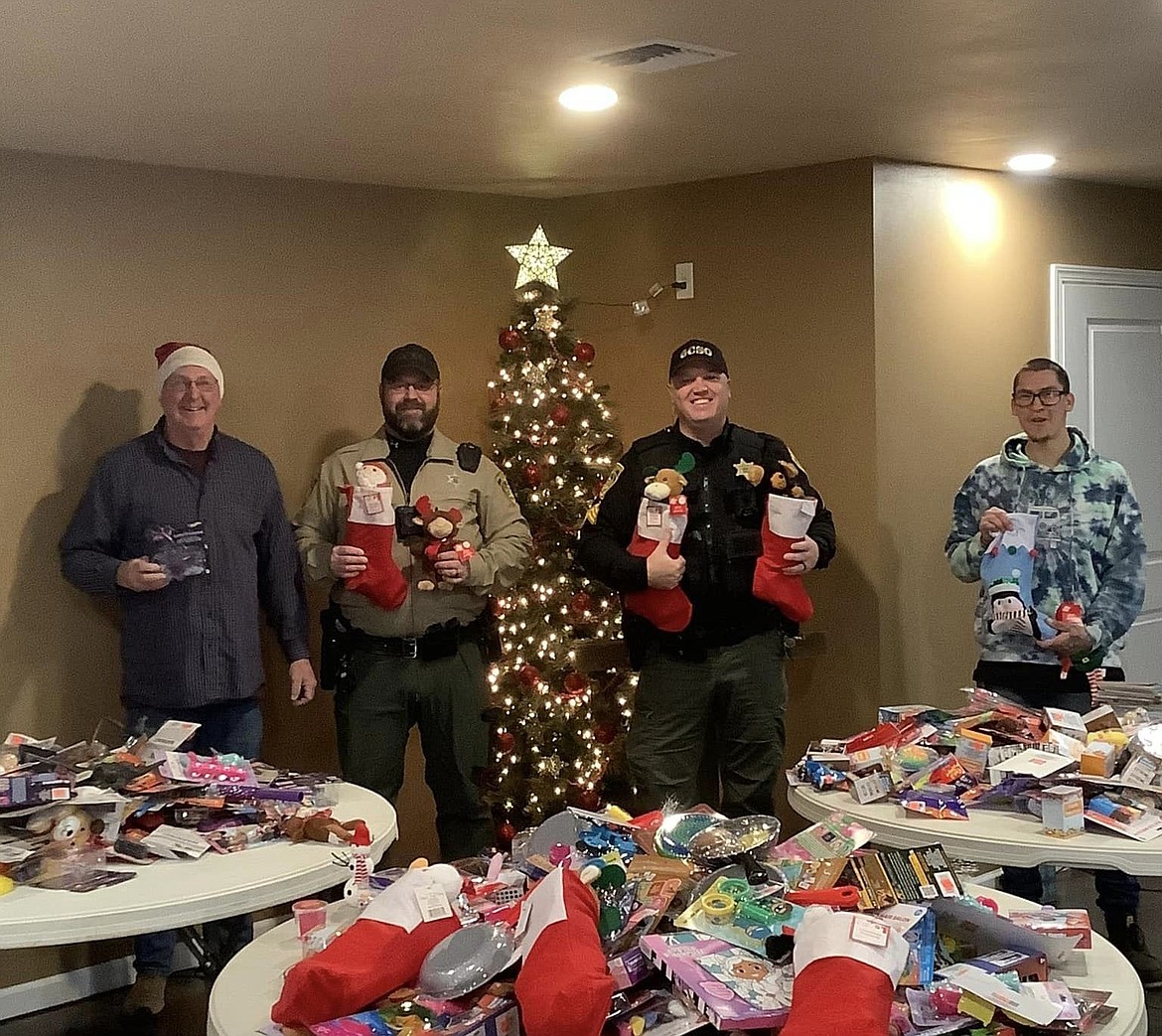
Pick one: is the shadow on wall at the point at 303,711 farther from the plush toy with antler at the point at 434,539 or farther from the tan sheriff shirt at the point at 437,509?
the plush toy with antler at the point at 434,539

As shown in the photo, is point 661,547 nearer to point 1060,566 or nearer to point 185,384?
point 1060,566

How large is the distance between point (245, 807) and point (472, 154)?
207 cm

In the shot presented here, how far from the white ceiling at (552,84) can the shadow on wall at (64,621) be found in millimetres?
734

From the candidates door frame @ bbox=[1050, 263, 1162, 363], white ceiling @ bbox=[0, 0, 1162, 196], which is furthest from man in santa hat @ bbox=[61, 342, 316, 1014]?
door frame @ bbox=[1050, 263, 1162, 363]

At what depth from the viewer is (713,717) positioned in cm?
351

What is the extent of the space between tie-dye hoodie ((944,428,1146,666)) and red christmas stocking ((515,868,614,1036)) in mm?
2005

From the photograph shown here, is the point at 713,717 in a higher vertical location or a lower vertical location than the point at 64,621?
lower

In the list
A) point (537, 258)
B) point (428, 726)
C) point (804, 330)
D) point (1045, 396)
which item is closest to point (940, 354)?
point (804, 330)

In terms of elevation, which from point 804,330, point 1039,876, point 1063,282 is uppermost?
point 1063,282

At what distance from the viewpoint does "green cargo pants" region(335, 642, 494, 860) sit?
3520 mm

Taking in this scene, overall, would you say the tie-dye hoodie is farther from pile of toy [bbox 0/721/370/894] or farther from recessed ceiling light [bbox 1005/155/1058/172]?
pile of toy [bbox 0/721/370/894]

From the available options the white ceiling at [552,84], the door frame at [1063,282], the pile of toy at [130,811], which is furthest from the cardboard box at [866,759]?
the door frame at [1063,282]

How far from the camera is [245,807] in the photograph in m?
2.40

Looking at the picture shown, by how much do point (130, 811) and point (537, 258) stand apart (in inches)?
99.3
